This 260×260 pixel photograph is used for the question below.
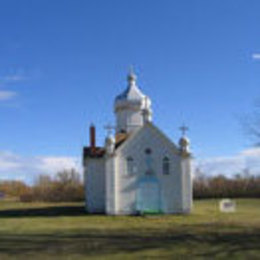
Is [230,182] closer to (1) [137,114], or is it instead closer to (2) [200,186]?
(2) [200,186]

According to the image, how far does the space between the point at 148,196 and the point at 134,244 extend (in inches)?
674

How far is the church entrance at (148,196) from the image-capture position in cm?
3500

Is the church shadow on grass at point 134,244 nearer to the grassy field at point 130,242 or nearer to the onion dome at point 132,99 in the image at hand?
the grassy field at point 130,242

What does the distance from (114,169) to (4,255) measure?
63.5 feet

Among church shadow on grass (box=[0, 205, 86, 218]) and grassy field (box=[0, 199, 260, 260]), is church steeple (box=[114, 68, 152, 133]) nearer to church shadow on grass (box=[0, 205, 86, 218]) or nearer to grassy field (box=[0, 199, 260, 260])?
church shadow on grass (box=[0, 205, 86, 218])

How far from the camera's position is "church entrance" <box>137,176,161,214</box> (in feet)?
115

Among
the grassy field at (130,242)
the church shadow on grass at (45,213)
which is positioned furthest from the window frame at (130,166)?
the grassy field at (130,242)

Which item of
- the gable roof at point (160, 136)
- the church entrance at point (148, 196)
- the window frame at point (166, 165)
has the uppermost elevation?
the gable roof at point (160, 136)

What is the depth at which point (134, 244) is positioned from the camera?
18.0 meters

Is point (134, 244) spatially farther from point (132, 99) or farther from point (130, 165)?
point (132, 99)

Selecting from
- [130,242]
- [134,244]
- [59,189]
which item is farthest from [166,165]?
[59,189]

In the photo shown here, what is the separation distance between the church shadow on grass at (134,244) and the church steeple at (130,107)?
1965 cm

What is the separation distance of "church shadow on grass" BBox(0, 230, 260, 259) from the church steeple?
64.5ft

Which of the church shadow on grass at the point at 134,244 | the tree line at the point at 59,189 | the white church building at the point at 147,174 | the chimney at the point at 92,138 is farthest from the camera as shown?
the tree line at the point at 59,189
